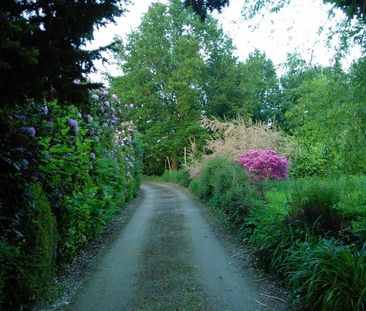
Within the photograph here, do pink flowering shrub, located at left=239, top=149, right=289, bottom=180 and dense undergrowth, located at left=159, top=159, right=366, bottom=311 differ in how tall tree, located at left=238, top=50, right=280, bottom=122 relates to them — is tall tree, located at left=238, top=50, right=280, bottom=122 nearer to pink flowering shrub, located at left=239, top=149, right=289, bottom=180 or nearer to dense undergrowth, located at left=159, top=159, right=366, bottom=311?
pink flowering shrub, located at left=239, top=149, right=289, bottom=180

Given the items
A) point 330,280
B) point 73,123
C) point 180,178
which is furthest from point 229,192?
point 180,178

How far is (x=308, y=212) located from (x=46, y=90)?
4.09 meters

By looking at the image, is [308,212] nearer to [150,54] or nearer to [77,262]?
[77,262]

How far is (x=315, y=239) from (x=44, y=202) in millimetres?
3578

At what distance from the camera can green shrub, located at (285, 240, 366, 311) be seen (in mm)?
3344

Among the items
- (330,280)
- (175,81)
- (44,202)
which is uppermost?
(175,81)

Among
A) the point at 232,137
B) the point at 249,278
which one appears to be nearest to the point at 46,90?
the point at 249,278

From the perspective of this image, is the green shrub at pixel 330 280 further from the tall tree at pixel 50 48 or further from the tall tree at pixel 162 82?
the tall tree at pixel 162 82

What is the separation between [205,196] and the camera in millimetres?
14648

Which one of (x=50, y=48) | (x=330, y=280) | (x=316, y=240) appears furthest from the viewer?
(x=316, y=240)

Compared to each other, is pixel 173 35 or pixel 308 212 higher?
pixel 173 35

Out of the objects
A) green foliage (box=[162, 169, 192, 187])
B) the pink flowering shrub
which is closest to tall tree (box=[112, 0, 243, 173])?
green foliage (box=[162, 169, 192, 187])

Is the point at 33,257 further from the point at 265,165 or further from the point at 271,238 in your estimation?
the point at 265,165

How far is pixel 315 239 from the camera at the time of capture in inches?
188
